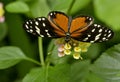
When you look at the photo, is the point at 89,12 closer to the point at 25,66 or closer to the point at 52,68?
the point at 25,66

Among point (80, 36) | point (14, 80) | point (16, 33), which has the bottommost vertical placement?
point (14, 80)

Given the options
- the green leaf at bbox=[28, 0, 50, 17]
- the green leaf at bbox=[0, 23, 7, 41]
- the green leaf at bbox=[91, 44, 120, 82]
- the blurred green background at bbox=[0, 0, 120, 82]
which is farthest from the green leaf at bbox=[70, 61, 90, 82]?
the green leaf at bbox=[0, 23, 7, 41]

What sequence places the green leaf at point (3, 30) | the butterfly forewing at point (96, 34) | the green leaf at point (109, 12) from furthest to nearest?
the green leaf at point (3, 30) < the green leaf at point (109, 12) < the butterfly forewing at point (96, 34)

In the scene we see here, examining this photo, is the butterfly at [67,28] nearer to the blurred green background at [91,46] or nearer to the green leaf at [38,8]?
the blurred green background at [91,46]

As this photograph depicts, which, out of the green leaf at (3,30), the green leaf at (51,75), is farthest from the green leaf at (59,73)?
the green leaf at (3,30)

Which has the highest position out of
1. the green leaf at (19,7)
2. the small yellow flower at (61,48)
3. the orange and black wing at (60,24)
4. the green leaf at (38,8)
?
the orange and black wing at (60,24)

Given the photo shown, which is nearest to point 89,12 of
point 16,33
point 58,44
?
point 16,33

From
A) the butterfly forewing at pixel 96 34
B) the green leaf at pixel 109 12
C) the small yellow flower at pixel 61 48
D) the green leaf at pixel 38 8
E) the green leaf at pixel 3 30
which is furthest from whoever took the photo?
the green leaf at pixel 3 30
